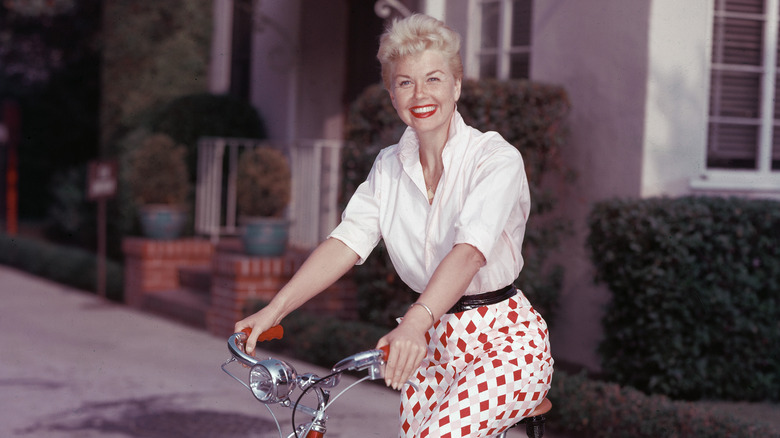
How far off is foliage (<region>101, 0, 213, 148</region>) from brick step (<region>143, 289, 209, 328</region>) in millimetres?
2641

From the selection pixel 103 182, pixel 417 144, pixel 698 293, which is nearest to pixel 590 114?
pixel 698 293

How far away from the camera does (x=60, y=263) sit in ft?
42.1

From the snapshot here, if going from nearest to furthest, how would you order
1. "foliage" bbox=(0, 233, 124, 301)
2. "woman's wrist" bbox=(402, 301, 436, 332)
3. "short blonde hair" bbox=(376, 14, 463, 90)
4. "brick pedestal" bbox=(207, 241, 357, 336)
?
"woman's wrist" bbox=(402, 301, 436, 332) < "short blonde hair" bbox=(376, 14, 463, 90) < "brick pedestal" bbox=(207, 241, 357, 336) < "foliage" bbox=(0, 233, 124, 301)

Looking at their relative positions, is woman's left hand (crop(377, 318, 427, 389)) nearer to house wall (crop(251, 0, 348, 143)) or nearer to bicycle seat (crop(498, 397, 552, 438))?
bicycle seat (crop(498, 397, 552, 438))

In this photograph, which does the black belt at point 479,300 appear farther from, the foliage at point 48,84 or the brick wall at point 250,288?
the foliage at point 48,84

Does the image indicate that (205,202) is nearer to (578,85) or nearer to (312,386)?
(578,85)

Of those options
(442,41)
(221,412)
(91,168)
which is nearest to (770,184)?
(221,412)

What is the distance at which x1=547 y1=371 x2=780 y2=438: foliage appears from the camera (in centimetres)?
468

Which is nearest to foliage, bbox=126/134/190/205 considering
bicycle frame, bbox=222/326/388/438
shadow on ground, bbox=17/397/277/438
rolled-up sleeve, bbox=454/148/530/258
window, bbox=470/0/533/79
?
window, bbox=470/0/533/79

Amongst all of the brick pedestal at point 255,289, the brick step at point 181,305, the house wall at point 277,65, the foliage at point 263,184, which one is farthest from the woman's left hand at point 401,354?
the house wall at point 277,65

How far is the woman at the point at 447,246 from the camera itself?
2.41 m

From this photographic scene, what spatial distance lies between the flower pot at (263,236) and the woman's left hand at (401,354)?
21.7 feet

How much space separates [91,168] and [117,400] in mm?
5082

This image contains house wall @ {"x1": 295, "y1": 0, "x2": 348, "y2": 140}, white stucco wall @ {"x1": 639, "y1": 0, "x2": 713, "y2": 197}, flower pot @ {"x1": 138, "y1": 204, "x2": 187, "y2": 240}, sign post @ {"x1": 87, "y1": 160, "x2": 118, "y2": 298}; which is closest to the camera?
white stucco wall @ {"x1": 639, "y1": 0, "x2": 713, "y2": 197}
